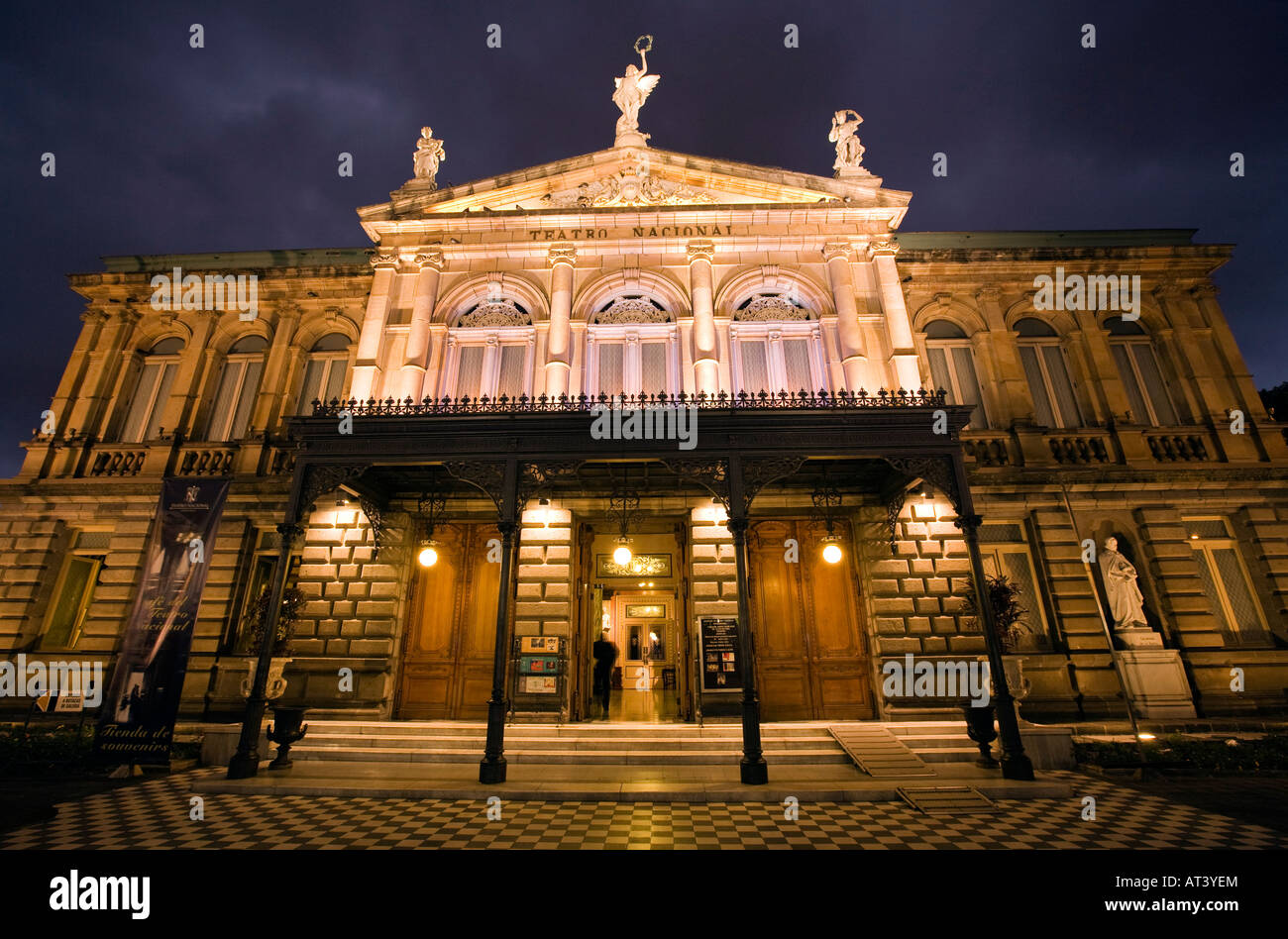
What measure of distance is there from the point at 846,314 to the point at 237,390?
52.9 feet

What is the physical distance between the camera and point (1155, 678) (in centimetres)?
1090

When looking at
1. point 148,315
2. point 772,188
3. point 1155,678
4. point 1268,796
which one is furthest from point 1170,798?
point 148,315

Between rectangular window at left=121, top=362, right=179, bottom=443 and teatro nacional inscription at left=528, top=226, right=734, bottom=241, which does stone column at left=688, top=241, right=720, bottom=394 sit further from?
rectangular window at left=121, top=362, right=179, bottom=443

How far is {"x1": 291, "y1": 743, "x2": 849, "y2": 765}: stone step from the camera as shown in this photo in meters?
8.55

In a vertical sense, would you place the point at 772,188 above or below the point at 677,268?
above

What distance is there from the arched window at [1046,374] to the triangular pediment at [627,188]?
5.58 meters

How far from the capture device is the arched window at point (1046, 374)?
14.0 meters

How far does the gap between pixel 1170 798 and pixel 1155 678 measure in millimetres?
5375

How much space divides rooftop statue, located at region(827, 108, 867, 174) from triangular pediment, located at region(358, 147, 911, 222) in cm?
66

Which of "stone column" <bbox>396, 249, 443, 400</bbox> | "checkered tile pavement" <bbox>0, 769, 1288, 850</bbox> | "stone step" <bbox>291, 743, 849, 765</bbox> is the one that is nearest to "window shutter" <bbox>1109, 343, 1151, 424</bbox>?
"checkered tile pavement" <bbox>0, 769, 1288, 850</bbox>

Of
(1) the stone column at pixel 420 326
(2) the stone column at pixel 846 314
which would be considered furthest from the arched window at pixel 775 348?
(1) the stone column at pixel 420 326

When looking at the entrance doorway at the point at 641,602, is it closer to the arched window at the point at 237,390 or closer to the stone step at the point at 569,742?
the stone step at the point at 569,742

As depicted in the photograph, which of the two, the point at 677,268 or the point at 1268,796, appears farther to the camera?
the point at 677,268

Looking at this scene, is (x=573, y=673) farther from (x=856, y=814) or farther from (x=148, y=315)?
(x=148, y=315)
